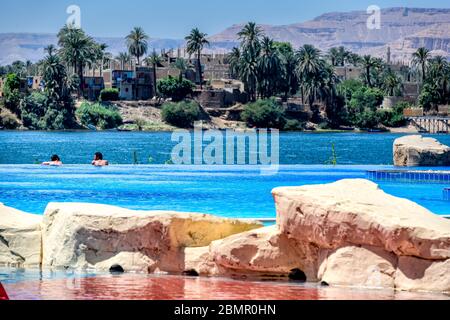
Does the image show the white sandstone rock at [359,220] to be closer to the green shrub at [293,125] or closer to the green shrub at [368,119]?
the green shrub at [293,125]

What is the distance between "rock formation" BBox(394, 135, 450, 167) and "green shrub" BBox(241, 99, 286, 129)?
91636 mm

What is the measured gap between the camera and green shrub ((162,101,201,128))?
126 m

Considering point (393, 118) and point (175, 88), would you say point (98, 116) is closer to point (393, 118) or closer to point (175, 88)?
point (175, 88)

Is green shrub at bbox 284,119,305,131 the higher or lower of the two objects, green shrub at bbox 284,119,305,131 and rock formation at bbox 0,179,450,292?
the lower

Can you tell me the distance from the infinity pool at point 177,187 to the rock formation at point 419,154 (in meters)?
2.12

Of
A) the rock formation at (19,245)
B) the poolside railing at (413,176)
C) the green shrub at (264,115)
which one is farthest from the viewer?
the green shrub at (264,115)

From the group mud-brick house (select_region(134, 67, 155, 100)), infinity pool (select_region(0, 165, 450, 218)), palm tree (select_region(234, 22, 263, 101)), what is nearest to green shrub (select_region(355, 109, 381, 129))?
palm tree (select_region(234, 22, 263, 101))

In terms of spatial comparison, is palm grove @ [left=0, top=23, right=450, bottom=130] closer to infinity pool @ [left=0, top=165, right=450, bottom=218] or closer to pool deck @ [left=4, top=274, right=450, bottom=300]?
infinity pool @ [left=0, top=165, right=450, bottom=218]

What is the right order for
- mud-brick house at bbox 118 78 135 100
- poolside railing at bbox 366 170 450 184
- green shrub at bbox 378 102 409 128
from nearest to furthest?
poolside railing at bbox 366 170 450 184 < mud-brick house at bbox 118 78 135 100 < green shrub at bbox 378 102 409 128

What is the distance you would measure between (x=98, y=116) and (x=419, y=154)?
305 ft

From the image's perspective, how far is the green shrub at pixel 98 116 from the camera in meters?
124

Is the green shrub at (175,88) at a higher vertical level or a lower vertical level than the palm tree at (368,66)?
lower

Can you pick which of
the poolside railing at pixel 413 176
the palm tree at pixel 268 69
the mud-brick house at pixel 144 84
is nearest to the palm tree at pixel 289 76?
the palm tree at pixel 268 69

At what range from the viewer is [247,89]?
136m
